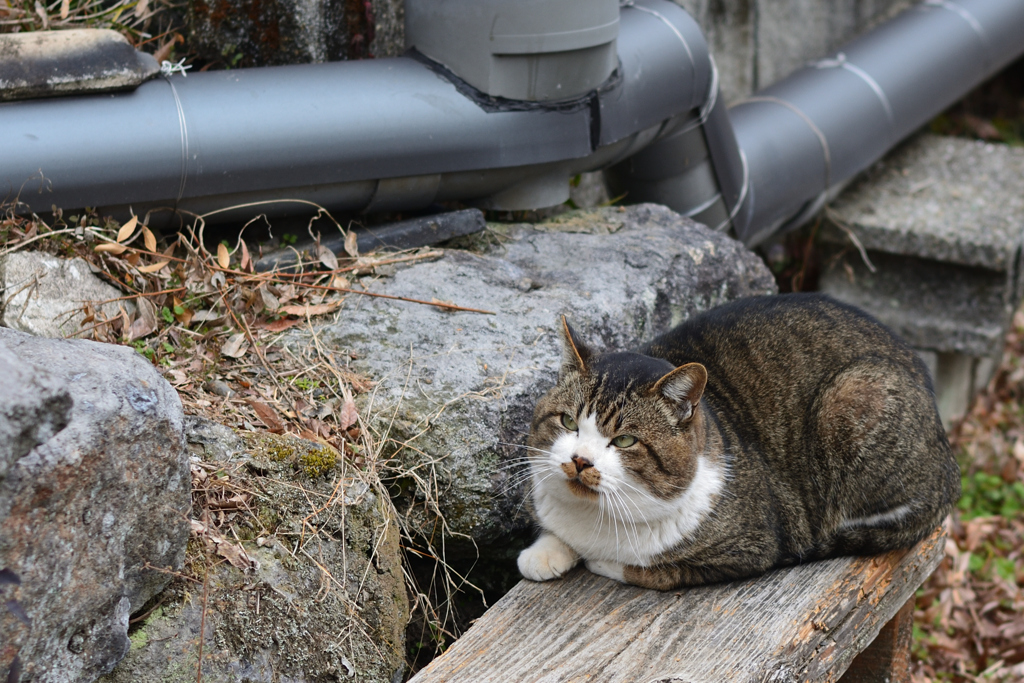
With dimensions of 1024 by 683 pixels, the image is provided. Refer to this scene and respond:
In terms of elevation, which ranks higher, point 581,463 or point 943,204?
point 581,463

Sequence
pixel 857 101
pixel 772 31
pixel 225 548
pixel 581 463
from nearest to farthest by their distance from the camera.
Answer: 1. pixel 225 548
2. pixel 581 463
3. pixel 857 101
4. pixel 772 31

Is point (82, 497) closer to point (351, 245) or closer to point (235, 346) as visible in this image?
point (235, 346)

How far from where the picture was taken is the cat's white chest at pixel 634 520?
252cm

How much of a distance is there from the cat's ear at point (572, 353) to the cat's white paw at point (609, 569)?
55cm

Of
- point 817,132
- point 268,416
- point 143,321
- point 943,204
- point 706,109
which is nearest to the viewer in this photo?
point 268,416

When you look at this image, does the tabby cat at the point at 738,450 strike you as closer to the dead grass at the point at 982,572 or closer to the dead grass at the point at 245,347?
the dead grass at the point at 245,347

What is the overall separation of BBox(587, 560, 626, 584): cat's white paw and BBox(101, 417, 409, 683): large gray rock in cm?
55

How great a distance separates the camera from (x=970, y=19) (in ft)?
19.1

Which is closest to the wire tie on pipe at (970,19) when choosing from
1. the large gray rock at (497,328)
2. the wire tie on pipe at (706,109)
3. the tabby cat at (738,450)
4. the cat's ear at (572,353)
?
the wire tie on pipe at (706,109)

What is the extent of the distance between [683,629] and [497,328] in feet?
3.95

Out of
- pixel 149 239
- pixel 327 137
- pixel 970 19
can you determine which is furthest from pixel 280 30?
pixel 970 19

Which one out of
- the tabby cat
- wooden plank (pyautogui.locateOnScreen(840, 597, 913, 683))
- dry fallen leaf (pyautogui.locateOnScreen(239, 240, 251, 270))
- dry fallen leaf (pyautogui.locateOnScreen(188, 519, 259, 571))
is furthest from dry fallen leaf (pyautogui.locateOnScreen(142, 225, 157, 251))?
wooden plank (pyautogui.locateOnScreen(840, 597, 913, 683))

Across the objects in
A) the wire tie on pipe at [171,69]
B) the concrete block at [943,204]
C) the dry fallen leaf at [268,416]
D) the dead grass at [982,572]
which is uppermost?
the wire tie on pipe at [171,69]

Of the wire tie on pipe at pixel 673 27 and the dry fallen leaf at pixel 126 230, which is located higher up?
the wire tie on pipe at pixel 673 27
